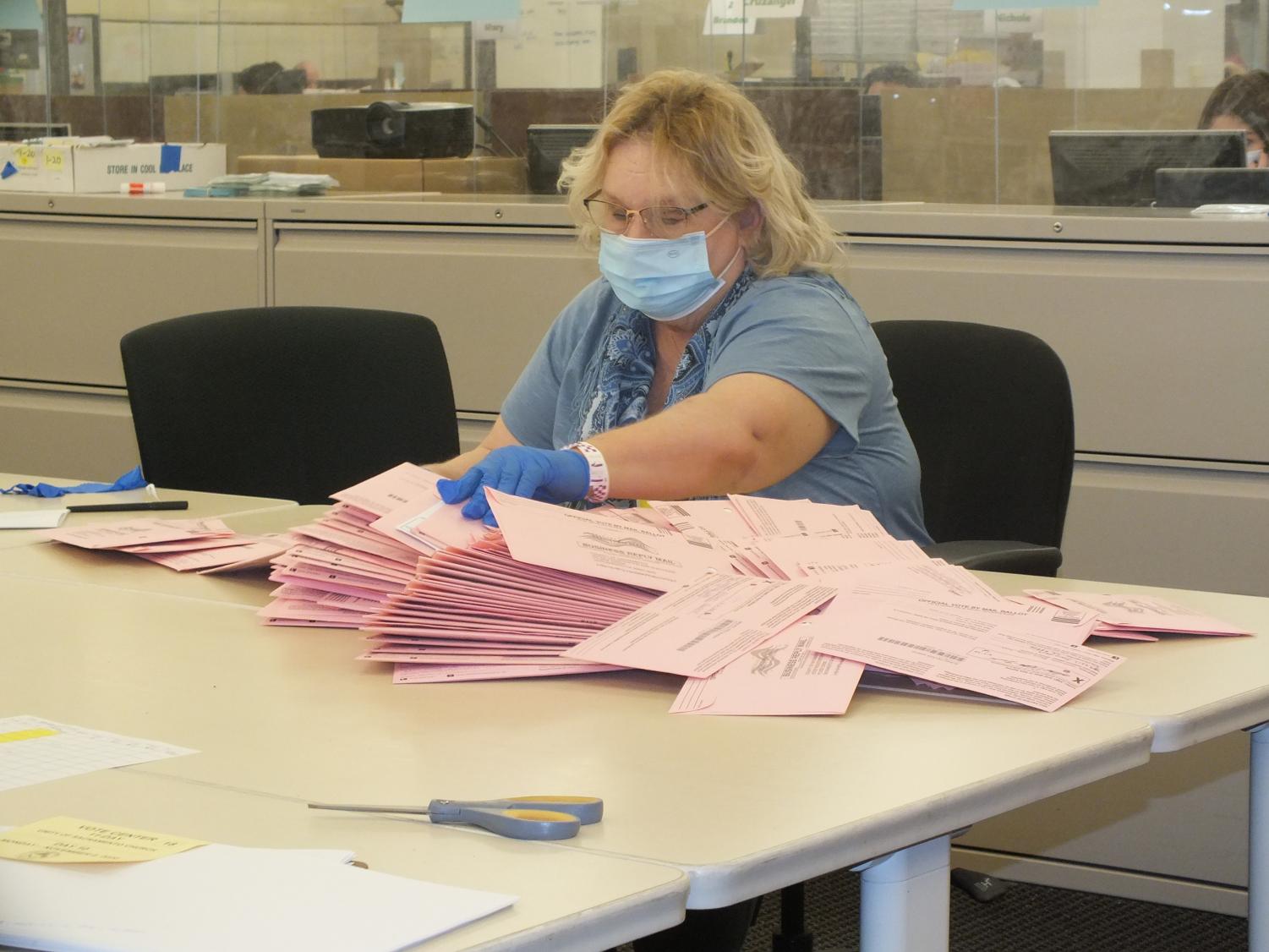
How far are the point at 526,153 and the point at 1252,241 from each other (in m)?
1.76

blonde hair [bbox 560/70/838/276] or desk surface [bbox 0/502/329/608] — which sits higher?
blonde hair [bbox 560/70/838/276]

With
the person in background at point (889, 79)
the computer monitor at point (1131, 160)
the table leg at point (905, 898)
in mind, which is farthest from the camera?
the person in background at point (889, 79)

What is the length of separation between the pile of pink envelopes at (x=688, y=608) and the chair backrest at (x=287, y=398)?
0.84 metres

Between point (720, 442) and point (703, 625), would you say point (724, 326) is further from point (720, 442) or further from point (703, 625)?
point (703, 625)

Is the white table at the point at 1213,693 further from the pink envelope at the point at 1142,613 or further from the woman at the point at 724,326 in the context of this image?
the woman at the point at 724,326

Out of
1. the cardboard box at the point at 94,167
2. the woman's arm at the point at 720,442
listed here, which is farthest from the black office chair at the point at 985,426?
the cardboard box at the point at 94,167

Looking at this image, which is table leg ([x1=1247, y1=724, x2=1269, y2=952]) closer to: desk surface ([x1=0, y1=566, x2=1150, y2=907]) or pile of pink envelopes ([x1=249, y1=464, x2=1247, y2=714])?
pile of pink envelopes ([x1=249, y1=464, x2=1247, y2=714])

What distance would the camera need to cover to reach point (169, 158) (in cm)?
363

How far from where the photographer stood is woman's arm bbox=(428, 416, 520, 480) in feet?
6.08

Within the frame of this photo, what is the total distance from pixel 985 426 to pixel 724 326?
1.16 feet

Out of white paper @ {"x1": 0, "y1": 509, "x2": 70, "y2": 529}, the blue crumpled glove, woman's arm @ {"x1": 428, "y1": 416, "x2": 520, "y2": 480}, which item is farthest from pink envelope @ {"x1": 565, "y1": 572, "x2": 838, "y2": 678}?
white paper @ {"x1": 0, "y1": 509, "x2": 70, "y2": 529}

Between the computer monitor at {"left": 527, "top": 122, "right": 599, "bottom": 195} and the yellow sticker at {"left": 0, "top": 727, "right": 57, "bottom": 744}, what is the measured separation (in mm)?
2532

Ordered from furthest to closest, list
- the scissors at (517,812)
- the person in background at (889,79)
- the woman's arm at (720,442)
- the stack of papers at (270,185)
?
the person in background at (889,79)
the stack of papers at (270,185)
the woman's arm at (720,442)
the scissors at (517,812)

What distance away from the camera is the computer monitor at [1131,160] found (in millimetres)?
2934
